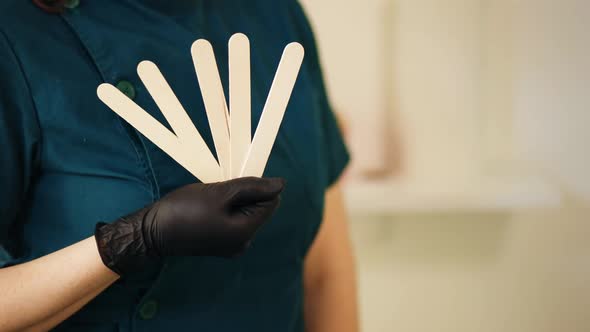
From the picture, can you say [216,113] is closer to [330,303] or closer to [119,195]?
[119,195]

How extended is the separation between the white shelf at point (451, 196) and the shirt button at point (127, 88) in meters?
0.84

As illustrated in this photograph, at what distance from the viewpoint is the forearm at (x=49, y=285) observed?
0.47m

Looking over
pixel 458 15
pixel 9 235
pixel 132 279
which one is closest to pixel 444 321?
pixel 458 15

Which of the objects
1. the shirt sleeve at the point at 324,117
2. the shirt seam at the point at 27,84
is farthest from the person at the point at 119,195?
the shirt sleeve at the point at 324,117

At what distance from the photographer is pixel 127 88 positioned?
515 millimetres

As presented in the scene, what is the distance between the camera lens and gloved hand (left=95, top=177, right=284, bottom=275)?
0.47 m

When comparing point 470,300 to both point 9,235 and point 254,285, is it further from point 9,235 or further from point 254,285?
point 9,235

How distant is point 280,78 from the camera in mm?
492

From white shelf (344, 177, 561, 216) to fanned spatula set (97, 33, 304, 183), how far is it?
31.9 inches

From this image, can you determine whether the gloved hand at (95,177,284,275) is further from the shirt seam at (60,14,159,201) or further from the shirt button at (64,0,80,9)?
the shirt button at (64,0,80,9)

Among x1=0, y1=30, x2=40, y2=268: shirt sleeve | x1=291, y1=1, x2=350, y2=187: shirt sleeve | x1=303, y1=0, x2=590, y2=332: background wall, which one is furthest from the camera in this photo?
x1=303, y1=0, x2=590, y2=332: background wall

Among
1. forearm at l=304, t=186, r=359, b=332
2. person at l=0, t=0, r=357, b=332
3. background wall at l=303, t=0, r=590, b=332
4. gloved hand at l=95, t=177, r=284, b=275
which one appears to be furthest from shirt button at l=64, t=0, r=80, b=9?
background wall at l=303, t=0, r=590, b=332

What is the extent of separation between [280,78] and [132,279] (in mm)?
262

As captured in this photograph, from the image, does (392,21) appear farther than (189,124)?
Yes
